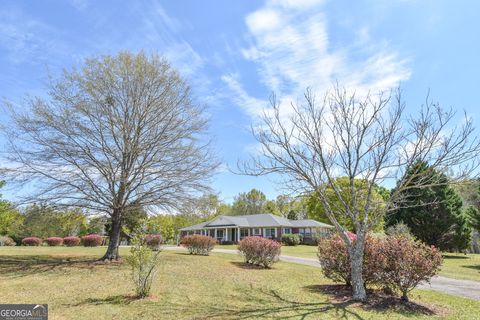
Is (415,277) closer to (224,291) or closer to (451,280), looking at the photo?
(224,291)

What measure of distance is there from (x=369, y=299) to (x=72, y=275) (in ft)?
35.3

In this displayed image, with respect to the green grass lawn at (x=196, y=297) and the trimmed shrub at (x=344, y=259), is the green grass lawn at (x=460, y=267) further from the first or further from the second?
the green grass lawn at (x=196, y=297)

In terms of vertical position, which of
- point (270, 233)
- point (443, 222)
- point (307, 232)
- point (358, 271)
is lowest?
point (358, 271)

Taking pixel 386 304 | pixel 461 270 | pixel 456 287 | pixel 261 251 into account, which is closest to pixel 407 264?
pixel 386 304

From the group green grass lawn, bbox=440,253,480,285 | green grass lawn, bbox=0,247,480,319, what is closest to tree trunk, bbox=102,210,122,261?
green grass lawn, bbox=0,247,480,319

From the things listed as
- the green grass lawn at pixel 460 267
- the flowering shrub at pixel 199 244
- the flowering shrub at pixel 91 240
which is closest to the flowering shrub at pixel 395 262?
the green grass lawn at pixel 460 267

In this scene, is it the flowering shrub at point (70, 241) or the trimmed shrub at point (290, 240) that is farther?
the trimmed shrub at point (290, 240)

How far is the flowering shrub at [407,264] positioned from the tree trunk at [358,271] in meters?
0.68

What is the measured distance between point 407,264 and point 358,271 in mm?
1285

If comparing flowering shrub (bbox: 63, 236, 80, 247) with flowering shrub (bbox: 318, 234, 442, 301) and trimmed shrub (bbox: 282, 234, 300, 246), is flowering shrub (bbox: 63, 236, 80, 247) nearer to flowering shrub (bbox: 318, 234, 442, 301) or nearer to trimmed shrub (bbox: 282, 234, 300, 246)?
trimmed shrub (bbox: 282, 234, 300, 246)

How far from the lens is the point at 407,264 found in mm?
8812

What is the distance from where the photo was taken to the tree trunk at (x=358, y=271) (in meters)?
9.18

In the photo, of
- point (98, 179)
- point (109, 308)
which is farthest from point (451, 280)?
point (98, 179)

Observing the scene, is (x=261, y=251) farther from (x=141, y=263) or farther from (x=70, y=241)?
(x=70, y=241)
